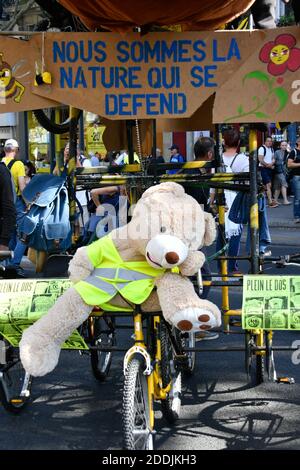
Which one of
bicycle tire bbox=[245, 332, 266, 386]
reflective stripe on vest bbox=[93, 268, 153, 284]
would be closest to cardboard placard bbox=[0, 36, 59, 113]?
reflective stripe on vest bbox=[93, 268, 153, 284]

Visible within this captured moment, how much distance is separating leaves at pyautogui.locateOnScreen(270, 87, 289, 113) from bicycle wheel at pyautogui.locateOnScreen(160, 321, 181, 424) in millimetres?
1454

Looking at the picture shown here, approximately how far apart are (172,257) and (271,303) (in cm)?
71

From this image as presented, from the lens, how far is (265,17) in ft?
15.2

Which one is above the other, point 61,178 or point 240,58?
point 240,58

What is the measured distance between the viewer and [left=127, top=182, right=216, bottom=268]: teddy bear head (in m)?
3.83

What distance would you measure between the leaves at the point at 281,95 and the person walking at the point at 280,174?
1507cm

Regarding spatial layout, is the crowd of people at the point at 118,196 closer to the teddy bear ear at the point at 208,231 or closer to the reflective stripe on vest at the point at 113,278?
the teddy bear ear at the point at 208,231

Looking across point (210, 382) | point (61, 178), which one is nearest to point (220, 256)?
point (210, 382)

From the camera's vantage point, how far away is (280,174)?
63.8ft

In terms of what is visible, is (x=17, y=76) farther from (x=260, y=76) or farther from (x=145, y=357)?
(x=145, y=357)

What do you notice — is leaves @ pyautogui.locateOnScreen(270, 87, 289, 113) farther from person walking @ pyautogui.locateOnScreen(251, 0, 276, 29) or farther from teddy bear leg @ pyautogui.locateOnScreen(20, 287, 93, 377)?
teddy bear leg @ pyautogui.locateOnScreen(20, 287, 93, 377)

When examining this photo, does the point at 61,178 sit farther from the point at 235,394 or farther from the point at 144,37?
the point at 235,394

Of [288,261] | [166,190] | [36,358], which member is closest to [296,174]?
[288,261]

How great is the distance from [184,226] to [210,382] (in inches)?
80.1
